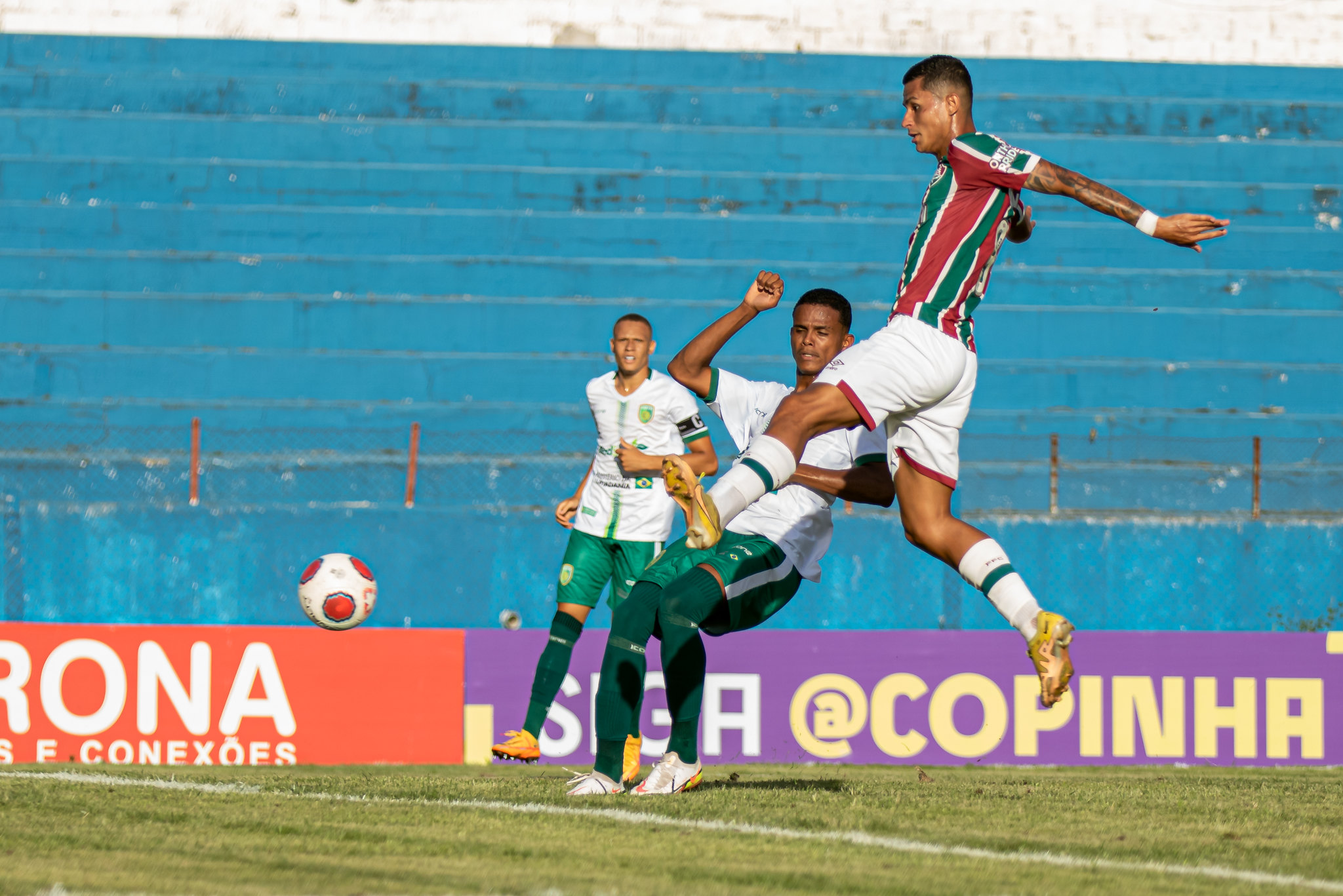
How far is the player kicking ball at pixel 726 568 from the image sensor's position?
5430 millimetres

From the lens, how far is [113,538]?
1220cm

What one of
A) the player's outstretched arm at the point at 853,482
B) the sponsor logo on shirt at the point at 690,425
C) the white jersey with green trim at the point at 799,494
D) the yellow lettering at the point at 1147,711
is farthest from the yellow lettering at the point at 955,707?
the player's outstretched arm at the point at 853,482

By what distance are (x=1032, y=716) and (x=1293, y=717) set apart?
1.55m

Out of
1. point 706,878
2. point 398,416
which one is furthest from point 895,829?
point 398,416

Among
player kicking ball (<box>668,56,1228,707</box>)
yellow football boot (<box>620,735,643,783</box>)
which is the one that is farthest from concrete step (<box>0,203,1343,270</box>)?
player kicking ball (<box>668,56,1228,707</box>)

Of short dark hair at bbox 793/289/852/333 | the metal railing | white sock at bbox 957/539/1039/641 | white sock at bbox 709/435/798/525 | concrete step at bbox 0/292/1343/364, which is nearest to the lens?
white sock at bbox 709/435/798/525

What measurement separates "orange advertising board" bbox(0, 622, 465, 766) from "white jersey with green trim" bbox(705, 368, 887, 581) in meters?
3.40

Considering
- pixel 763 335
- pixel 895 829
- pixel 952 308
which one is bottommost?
pixel 895 829

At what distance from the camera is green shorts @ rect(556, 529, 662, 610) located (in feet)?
23.6

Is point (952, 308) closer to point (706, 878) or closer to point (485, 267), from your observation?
point (706, 878)

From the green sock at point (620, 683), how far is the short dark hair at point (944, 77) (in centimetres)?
197

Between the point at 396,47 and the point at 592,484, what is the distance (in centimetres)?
1220

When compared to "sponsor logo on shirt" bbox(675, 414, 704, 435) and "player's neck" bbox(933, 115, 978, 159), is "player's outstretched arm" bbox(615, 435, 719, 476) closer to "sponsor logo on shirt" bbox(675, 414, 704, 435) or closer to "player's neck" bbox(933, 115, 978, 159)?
"sponsor logo on shirt" bbox(675, 414, 704, 435)

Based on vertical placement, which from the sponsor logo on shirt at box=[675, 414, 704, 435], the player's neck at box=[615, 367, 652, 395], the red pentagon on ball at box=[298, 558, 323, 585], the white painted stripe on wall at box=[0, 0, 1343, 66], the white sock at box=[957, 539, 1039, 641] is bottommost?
the red pentagon on ball at box=[298, 558, 323, 585]
